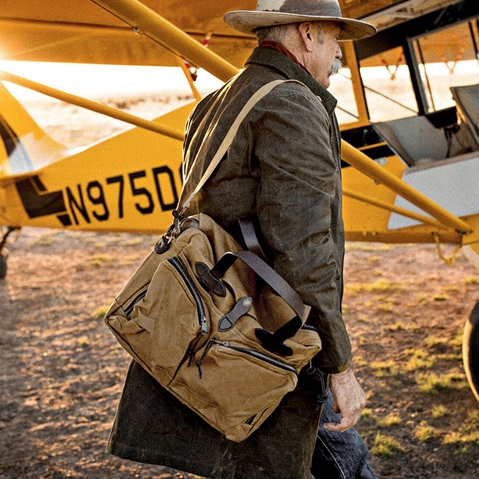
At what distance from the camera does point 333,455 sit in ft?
5.77

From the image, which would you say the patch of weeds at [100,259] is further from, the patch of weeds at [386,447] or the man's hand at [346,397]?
the man's hand at [346,397]

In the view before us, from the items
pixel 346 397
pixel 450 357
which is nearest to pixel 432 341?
pixel 450 357

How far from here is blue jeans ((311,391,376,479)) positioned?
5.75 ft

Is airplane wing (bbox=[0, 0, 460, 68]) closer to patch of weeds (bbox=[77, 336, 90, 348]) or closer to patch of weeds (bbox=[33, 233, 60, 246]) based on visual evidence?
patch of weeds (bbox=[77, 336, 90, 348])

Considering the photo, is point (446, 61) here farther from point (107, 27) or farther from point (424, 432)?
point (424, 432)

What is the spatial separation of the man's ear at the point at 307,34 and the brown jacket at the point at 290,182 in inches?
2.8

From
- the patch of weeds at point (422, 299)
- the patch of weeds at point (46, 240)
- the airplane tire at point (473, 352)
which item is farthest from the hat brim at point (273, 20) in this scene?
the patch of weeds at point (46, 240)

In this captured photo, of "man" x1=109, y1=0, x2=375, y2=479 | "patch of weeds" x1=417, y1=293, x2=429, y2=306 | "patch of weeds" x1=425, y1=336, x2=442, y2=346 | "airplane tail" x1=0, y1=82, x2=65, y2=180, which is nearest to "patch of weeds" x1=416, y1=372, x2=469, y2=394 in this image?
"patch of weeds" x1=425, y1=336, x2=442, y2=346

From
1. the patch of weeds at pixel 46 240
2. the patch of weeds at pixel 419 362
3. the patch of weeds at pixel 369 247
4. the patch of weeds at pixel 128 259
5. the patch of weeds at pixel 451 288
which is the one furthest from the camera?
the patch of weeds at pixel 46 240

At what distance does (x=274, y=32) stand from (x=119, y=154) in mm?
3799

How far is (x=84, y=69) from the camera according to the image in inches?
161

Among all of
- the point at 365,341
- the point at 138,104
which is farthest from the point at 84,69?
the point at 138,104

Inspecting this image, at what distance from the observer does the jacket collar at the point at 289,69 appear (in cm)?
145

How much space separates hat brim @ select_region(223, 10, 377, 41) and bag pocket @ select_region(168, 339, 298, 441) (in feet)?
2.39
